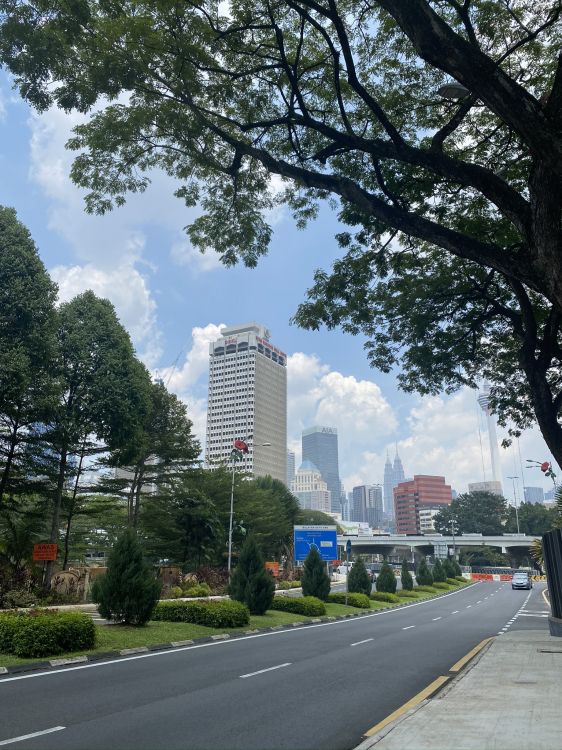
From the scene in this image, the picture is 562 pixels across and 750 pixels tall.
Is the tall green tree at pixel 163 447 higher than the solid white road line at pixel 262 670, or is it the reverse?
the tall green tree at pixel 163 447

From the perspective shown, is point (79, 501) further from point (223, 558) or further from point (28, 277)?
point (223, 558)

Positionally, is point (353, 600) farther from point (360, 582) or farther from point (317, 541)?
point (360, 582)

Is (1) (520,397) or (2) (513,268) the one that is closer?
(2) (513,268)

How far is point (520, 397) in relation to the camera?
20375 mm

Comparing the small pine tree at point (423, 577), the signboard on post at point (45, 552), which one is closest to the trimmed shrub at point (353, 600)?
the signboard on post at point (45, 552)

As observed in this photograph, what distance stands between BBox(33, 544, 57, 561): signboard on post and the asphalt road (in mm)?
12043

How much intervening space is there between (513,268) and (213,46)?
23.7ft

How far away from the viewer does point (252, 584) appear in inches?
930

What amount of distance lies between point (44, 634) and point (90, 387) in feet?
59.9

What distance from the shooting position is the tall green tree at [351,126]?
9.01m

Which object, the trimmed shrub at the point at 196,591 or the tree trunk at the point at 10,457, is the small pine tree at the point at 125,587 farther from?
the trimmed shrub at the point at 196,591

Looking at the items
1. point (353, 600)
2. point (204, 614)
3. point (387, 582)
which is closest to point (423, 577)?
point (387, 582)

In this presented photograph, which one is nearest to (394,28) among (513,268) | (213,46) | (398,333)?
(213,46)

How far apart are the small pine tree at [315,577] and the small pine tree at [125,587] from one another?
15514 millimetres
